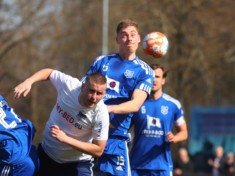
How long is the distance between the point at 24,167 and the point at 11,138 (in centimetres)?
35

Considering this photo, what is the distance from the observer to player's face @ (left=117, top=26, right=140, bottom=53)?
28.0ft

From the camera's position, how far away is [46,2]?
30.1 metres

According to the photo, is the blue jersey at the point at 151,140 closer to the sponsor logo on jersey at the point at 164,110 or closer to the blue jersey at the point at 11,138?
the sponsor logo on jersey at the point at 164,110

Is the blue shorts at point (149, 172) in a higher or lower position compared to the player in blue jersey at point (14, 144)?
lower

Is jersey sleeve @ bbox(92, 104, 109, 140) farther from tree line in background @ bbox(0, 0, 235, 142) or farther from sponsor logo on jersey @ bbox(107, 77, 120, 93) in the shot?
tree line in background @ bbox(0, 0, 235, 142)

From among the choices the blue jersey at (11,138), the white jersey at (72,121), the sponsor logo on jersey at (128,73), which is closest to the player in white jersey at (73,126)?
the white jersey at (72,121)

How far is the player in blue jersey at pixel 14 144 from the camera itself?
297 inches

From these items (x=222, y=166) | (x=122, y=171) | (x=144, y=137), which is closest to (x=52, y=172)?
(x=122, y=171)

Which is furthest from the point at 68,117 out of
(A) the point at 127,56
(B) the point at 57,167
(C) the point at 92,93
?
(A) the point at 127,56

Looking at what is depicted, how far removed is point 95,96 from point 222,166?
13.0 metres

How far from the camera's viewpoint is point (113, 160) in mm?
8703

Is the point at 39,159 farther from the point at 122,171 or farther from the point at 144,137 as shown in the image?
the point at 144,137

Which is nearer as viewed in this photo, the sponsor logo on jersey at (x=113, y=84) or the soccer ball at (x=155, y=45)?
the sponsor logo on jersey at (x=113, y=84)

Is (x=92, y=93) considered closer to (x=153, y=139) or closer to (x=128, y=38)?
(x=128, y=38)
